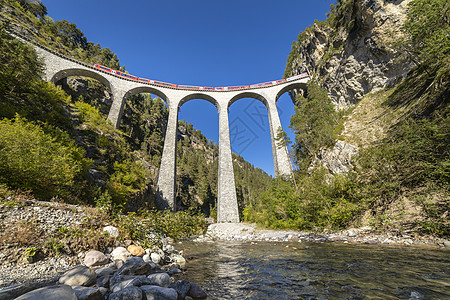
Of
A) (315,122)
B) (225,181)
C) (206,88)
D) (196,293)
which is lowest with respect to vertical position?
(196,293)

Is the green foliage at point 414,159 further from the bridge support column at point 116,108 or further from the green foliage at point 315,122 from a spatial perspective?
the bridge support column at point 116,108

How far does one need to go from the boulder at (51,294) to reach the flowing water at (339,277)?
178 cm

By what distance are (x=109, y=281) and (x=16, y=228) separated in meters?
2.17

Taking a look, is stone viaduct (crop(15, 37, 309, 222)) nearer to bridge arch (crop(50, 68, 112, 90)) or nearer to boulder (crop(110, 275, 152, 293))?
bridge arch (crop(50, 68, 112, 90))

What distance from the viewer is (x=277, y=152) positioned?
72.8 ft

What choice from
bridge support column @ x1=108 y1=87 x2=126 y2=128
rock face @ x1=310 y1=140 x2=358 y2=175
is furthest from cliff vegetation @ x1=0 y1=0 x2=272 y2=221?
rock face @ x1=310 y1=140 x2=358 y2=175

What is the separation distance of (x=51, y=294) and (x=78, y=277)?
1094mm

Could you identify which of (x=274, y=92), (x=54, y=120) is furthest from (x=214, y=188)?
(x=54, y=120)

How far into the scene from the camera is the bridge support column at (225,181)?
1947cm

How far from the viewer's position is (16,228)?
318cm

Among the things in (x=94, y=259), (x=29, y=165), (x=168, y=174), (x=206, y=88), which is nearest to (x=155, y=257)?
(x=94, y=259)

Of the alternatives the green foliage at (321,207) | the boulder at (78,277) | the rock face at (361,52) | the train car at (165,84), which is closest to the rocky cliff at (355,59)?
the rock face at (361,52)

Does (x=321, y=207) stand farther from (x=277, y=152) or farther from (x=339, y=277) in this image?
(x=277, y=152)

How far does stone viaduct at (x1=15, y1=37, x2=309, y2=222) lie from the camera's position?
19891 millimetres
